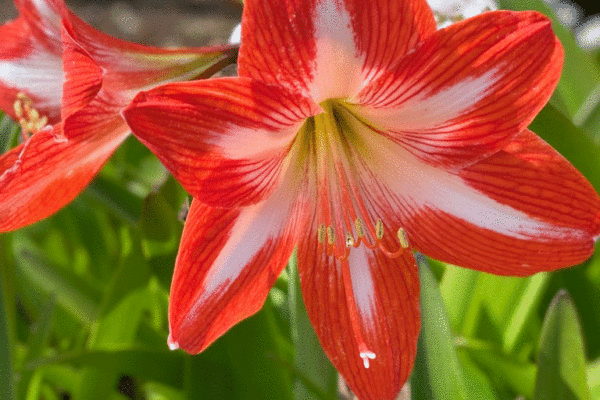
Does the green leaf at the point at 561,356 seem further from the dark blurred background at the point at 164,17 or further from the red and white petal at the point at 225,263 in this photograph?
the dark blurred background at the point at 164,17

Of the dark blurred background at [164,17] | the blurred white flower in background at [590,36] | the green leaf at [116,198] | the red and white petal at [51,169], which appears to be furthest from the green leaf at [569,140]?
the dark blurred background at [164,17]

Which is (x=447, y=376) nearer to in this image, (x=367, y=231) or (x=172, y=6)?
(x=367, y=231)

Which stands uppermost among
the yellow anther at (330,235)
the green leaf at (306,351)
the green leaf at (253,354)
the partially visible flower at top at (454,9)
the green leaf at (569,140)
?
the partially visible flower at top at (454,9)

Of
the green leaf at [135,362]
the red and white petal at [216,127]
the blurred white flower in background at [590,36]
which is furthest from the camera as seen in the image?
the blurred white flower in background at [590,36]

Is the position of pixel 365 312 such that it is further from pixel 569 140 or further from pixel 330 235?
pixel 569 140

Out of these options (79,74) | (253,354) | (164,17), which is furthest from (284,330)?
(164,17)
